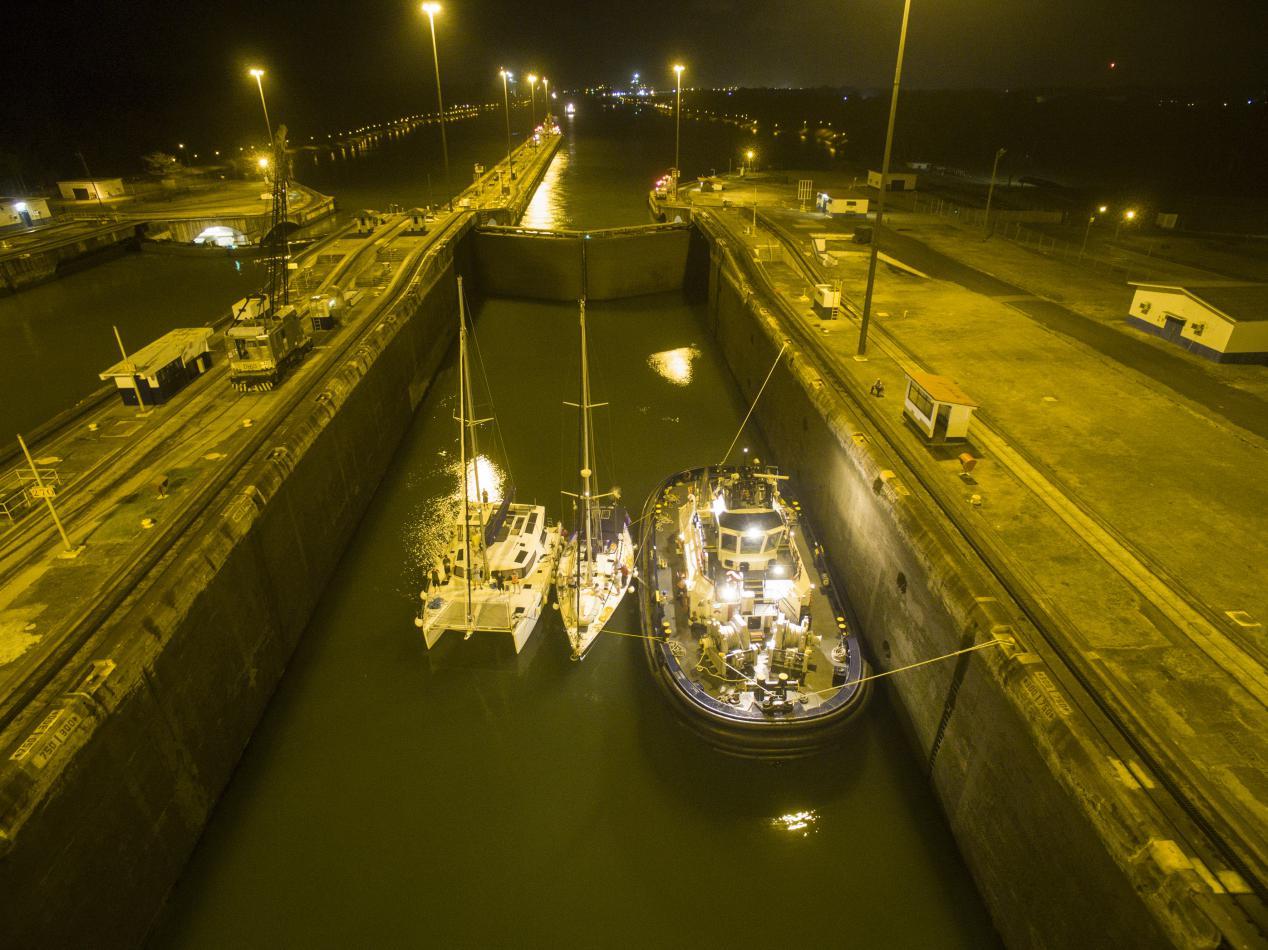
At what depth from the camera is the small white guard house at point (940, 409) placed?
17.0 meters

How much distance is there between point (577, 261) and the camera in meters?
43.3

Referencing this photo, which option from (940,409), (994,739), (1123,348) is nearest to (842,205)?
(1123,348)

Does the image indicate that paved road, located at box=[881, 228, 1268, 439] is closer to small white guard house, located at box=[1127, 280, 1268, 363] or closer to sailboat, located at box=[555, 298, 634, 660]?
small white guard house, located at box=[1127, 280, 1268, 363]

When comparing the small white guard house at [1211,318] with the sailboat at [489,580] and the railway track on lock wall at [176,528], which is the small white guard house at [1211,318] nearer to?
the sailboat at [489,580]

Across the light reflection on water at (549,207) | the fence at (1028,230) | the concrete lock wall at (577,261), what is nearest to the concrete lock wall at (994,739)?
the fence at (1028,230)

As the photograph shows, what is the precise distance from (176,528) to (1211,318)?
30.5m

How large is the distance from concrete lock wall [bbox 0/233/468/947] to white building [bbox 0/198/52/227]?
45345 mm

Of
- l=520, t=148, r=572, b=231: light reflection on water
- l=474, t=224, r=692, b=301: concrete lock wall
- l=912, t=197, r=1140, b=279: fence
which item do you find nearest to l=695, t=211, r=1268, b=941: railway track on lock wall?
l=912, t=197, r=1140, b=279: fence

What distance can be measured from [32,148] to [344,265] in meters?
72.4

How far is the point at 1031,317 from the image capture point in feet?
89.4

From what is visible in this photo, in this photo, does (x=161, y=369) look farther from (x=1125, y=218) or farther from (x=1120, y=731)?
(x=1125, y=218)

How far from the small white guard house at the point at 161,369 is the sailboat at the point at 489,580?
9705 mm

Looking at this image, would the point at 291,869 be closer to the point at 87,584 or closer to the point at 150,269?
the point at 87,584

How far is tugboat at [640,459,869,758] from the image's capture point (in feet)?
45.2
